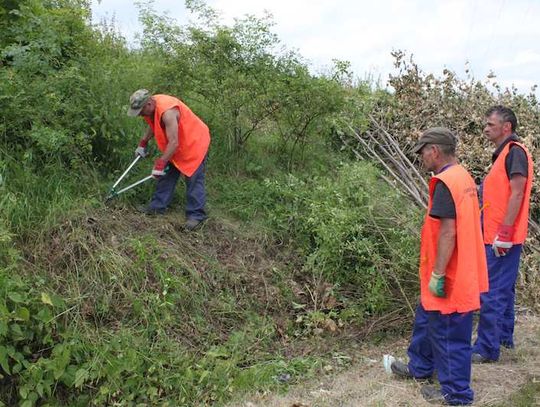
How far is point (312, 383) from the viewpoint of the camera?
4562 mm

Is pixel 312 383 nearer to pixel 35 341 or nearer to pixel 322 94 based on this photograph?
pixel 35 341

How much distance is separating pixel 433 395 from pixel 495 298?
1094 mm

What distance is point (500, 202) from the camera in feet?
15.3

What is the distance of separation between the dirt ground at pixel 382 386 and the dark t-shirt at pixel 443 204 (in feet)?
4.33

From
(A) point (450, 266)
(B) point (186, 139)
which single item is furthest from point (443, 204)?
(B) point (186, 139)

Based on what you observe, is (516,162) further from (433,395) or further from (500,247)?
(433,395)

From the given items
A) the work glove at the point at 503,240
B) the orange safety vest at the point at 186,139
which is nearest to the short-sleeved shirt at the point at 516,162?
the work glove at the point at 503,240

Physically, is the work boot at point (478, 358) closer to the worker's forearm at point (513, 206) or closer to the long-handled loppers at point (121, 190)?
the worker's forearm at point (513, 206)

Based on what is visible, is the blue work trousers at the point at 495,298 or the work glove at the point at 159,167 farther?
the work glove at the point at 159,167

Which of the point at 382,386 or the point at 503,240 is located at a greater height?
the point at 503,240

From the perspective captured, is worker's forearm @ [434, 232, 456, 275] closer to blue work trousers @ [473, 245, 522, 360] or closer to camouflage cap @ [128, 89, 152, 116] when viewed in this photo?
blue work trousers @ [473, 245, 522, 360]

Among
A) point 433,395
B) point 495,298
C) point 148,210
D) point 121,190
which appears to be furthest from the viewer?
point 148,210

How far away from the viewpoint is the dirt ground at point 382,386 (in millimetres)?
4070

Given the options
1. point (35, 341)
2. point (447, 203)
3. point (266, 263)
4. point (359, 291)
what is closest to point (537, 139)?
point (359, 291)
